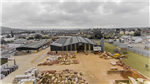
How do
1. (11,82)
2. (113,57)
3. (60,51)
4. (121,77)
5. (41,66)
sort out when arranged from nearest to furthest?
(11,82) → (121,77) → (41,66) → (113,57) → (60,51)

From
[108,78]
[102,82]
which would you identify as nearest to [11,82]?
[102,82]

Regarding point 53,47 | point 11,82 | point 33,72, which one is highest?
point 53,47

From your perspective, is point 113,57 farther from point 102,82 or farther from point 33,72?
point 33,72

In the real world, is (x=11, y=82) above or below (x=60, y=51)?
below

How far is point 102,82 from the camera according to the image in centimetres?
1118

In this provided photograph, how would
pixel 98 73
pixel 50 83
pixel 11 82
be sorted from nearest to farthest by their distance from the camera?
pixel 50 83
pixel 11 82
pixel 98 73

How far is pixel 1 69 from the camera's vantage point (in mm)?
13930

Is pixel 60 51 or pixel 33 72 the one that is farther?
pixel 60 51

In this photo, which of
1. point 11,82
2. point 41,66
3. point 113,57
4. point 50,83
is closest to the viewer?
point 50,83

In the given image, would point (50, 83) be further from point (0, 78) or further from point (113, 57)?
point (113, 57)

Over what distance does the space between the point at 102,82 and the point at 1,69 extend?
52.4 feet

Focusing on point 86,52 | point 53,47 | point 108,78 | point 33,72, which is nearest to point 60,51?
point 53,47

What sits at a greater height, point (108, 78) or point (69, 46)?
point (69, 46)

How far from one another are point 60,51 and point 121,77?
1616cm
